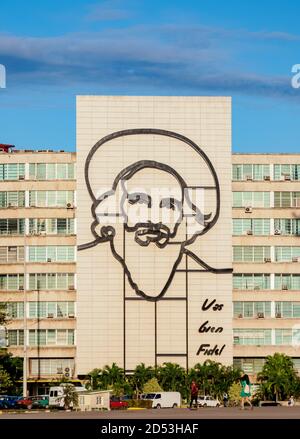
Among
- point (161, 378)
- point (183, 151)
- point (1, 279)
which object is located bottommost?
point (161, 378)

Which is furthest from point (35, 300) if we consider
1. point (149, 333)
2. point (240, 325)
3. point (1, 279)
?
point (240, 325)

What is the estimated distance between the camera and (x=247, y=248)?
138 meters

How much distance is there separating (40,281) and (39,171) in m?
11.8

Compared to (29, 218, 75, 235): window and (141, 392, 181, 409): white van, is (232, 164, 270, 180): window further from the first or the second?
(141, 392, 181, 409): white van

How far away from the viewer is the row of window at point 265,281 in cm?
13800

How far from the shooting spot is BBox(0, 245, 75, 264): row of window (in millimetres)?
137125

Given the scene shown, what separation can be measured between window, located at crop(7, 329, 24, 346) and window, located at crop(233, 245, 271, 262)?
24125mm

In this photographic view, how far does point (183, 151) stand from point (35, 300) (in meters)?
22.5

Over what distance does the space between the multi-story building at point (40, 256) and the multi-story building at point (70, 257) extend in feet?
0.35

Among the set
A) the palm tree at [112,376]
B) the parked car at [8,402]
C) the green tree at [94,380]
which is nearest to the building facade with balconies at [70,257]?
the green tree at [94,380]

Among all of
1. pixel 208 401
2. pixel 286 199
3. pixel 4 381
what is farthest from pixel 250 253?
pixel 4 381

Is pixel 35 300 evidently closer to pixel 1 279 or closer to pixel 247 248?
pixel 1 279

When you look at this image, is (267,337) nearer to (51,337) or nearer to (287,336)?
(287,336)

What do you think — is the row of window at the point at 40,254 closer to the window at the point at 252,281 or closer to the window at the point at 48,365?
the window at the point at 48,365
